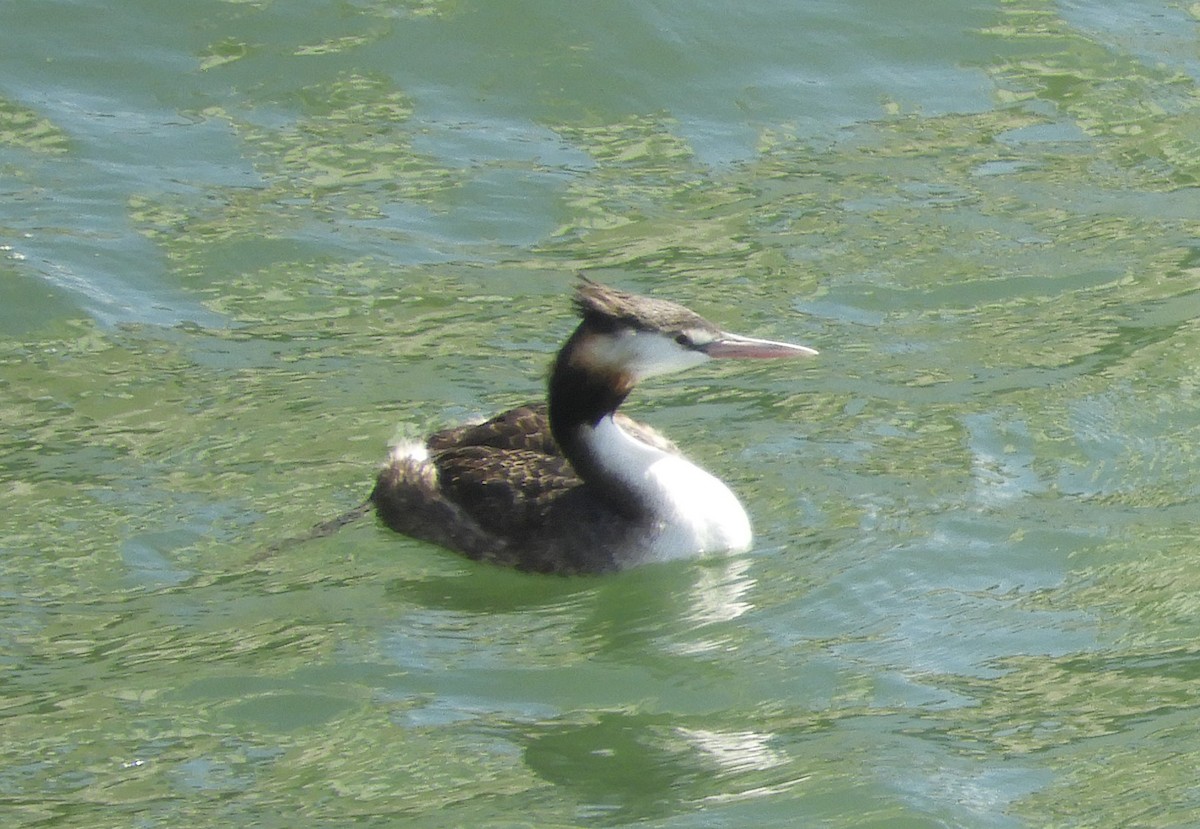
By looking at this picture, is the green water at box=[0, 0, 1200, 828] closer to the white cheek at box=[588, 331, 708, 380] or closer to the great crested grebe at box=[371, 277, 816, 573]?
the great crested grebe at box=[371, 277, 816, 573]

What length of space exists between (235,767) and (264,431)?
8.10 ft

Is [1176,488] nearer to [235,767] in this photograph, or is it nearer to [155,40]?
→ [235,767]

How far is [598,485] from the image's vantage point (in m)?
7.79

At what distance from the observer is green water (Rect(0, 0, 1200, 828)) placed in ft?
20.9

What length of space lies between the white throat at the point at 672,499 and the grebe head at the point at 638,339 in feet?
0.85

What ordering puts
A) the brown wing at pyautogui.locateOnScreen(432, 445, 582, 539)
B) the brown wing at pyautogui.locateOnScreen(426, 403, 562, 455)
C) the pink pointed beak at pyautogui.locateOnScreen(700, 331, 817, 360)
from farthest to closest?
the brown wing at pyautogui.locateOnScreen(426, 403, 562, 455) → the brown wing at pyautogui.locateOnScreen(432, 445, 582, 539) → the pink pointed beak at pyautogui.locateOnScreen(700, 331, 817, 360)

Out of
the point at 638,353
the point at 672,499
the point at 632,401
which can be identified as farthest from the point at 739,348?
the point at 632,401

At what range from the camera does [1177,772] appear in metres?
6.13

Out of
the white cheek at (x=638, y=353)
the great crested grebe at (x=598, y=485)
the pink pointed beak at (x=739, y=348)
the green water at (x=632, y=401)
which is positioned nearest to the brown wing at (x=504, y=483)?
the great crested grebe at (x=598, y=485)

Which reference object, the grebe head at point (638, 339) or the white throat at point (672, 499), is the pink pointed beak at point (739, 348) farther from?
the white throat at point (672, 499)

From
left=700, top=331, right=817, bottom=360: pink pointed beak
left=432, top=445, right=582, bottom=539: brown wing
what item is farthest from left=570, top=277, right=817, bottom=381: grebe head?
left=432, top=445, right=582, bottom=539: brown wing

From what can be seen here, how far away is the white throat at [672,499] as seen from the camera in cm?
764

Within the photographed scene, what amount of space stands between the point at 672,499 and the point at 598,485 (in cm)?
29

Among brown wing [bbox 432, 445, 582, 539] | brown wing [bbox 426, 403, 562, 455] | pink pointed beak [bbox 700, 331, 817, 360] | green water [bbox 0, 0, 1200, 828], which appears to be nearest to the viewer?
green water [bbox 0, 0, 1200, 828]
